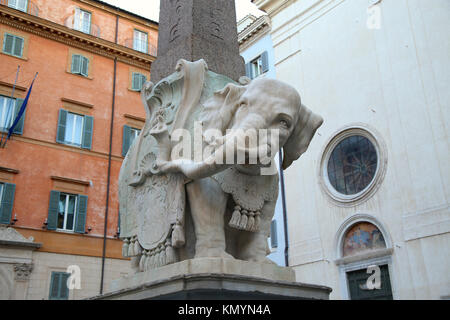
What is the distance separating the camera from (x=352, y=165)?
13.7m

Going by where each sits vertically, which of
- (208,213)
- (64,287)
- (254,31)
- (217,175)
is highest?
(254,31)

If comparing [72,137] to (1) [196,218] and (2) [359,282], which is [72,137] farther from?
(1) [196,218]

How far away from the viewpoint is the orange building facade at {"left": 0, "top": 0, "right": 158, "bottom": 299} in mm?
14023

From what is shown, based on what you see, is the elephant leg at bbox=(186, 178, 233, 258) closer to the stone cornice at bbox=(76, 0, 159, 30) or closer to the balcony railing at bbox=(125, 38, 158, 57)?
the balcony railing at bbox=(125, 38, 158, 57)

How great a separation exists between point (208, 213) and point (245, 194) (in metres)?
0.25

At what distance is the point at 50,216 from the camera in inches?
570

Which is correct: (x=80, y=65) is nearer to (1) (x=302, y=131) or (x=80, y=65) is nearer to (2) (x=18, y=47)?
(2) (x=18, y=47)

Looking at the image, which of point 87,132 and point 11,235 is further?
point 87,132

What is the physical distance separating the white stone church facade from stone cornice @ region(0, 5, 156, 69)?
6.39 metres

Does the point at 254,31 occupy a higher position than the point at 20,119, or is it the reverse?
the point at 254,31

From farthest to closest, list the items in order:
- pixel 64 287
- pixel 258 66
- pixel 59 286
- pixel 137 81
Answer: pixel 258 66
pixel 137 81
pixel 64 287
pixel 59 286

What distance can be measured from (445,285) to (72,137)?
11843 millimetres

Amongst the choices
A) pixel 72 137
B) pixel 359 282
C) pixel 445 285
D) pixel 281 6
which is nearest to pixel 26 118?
pixel 72 137

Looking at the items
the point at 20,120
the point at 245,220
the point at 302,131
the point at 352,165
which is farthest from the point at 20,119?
the point at 245,220
